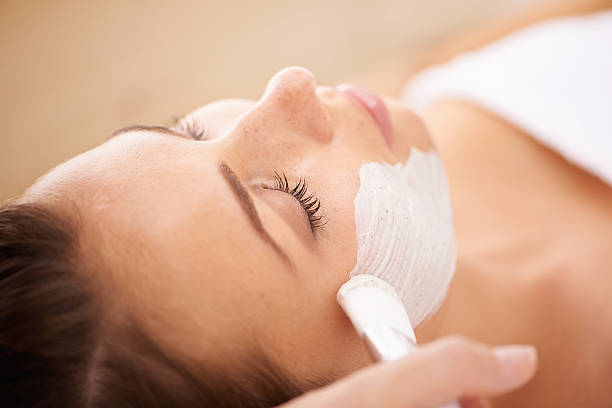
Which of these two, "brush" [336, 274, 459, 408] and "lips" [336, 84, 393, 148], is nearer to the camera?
"brush" [336, 274, 459, 408]

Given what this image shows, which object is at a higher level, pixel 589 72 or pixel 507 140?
pixel 589 72

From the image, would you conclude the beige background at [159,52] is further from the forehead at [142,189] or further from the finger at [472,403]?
the finger at [472,403]

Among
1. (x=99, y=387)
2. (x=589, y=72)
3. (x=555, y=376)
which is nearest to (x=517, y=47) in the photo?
(x=589, y=72)

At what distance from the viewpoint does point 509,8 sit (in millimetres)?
1719

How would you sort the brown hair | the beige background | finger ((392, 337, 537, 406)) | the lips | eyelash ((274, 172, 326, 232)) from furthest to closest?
1. the beige background
2. the lips
3. eyelash ((274, 172, 326, 232))
4. the brown hair
5. finger ((392, 337, 537, 406))

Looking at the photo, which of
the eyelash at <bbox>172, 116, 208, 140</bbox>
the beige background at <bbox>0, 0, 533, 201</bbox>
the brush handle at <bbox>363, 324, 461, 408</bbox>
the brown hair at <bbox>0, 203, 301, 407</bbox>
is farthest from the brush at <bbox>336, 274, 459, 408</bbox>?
the beige background at <bbox>0, 0, 533, 201</bbox>

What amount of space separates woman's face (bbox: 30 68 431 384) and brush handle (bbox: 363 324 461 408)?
9cm

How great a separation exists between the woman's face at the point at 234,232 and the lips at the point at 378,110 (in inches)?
3.3

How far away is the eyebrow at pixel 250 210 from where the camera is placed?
1.95ft

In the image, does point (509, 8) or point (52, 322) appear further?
point (509, 8)

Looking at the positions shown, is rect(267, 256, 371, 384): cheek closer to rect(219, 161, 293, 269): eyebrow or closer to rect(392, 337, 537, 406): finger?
rect(219, 161, 293, 269): eyebrow

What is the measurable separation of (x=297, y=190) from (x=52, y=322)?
320 mm

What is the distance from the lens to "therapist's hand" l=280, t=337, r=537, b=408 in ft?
1.39

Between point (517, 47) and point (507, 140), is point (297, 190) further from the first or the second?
point (517, 47)
